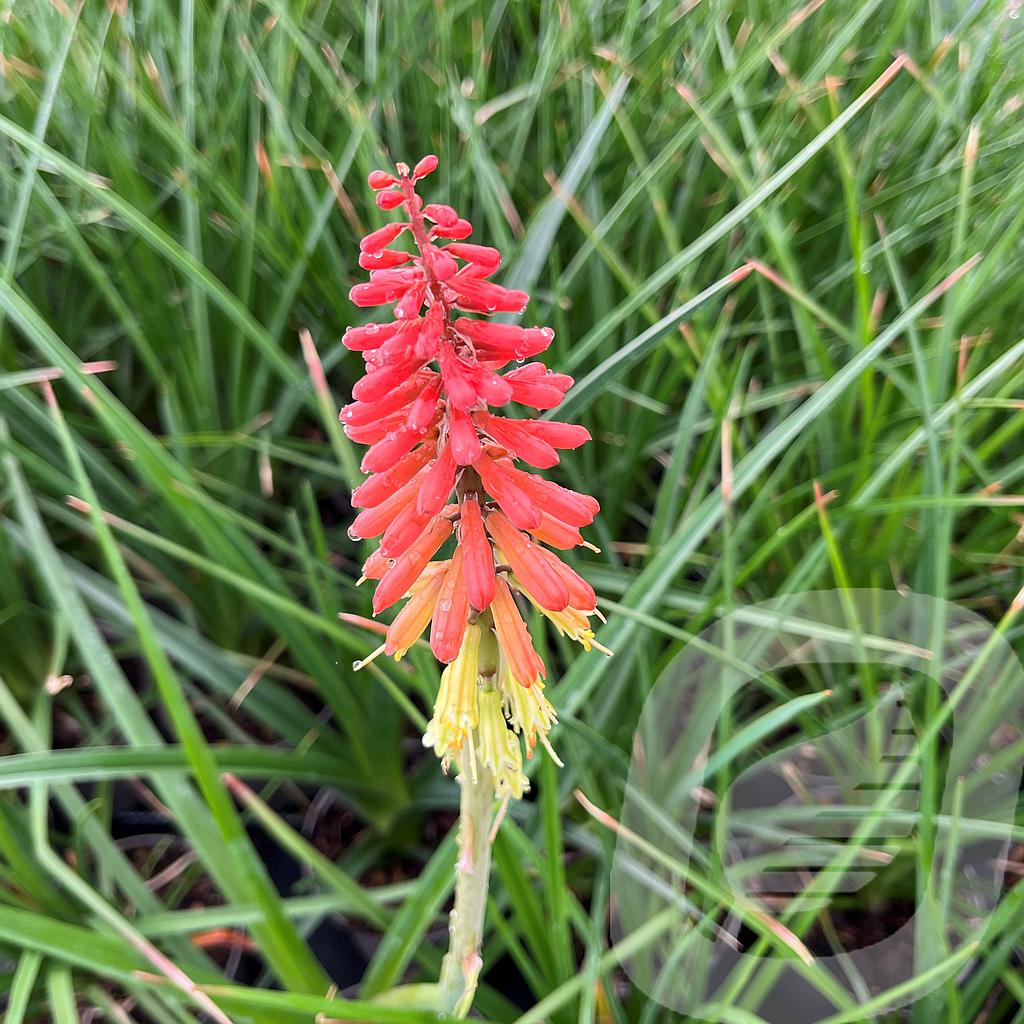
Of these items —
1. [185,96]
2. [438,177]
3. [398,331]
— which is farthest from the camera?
[438,177]

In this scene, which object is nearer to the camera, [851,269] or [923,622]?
[923,622]

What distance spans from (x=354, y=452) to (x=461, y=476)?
0.85m

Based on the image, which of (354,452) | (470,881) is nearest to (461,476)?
(470,881)

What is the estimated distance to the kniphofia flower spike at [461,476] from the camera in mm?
736

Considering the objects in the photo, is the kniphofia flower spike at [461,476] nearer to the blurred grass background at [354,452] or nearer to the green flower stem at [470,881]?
the green flower stem at [470,881]

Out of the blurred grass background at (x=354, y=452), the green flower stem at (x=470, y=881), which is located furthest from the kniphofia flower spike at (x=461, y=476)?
the blurred grass background at (x=354, y=452)

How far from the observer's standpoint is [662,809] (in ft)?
4.48

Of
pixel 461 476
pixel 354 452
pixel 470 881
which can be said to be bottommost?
pixel 470 881

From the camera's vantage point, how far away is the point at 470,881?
92cm

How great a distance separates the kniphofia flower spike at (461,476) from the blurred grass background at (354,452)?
0.93ft

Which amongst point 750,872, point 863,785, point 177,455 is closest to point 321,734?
point 177,455

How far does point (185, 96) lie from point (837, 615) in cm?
179

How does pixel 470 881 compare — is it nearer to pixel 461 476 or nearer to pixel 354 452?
pixel 461 476

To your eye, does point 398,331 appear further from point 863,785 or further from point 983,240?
point 983,240
